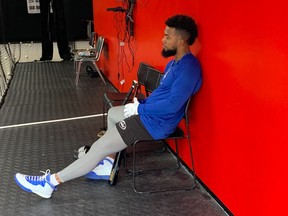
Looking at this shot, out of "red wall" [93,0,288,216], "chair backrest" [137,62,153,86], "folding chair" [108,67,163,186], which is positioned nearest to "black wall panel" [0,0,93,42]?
"chair backrest" [137,62,153,86]

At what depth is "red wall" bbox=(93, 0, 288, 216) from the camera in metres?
1.38

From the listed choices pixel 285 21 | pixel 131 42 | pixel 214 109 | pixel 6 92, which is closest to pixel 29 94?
pixel 6 92

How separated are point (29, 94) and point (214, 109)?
3.40 meters

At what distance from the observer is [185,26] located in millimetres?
1977

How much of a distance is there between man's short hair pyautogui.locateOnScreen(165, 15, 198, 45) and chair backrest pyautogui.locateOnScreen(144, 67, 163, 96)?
1.69 ft

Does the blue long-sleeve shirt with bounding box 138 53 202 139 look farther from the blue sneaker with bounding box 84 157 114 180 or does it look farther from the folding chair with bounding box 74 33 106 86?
the folding chair with bounding box 74 33 106 86

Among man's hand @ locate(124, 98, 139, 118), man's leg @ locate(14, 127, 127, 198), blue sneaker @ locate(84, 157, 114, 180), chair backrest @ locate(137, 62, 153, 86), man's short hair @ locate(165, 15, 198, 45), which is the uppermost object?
man's short hair @ locate(165, 15, 198, 45)

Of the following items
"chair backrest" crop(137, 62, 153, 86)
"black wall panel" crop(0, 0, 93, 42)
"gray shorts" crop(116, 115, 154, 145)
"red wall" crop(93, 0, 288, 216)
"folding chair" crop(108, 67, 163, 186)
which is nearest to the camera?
"red wall" crop(93, 0, 288, 216)

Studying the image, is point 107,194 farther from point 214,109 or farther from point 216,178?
point 214,109

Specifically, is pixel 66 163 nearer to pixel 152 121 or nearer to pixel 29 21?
pixel 152 121

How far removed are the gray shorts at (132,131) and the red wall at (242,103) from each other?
384mm

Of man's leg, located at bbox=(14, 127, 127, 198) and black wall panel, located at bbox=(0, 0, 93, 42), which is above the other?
black wall panel, located at bbox=(0, 0, 93, 42)

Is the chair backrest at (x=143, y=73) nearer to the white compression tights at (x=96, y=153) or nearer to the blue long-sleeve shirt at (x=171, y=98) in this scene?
the blue long-sleeve shirt at (x=171, y=98)

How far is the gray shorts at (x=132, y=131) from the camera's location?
202cm
